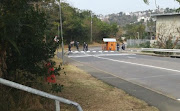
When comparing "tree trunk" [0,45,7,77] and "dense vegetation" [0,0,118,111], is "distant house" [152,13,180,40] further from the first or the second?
"tree trunk" [0,45,7,77]

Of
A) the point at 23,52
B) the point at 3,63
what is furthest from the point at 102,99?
the point at 3,63

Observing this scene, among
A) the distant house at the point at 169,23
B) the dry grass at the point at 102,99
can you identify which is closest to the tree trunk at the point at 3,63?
the dry grass at the point at 102,99

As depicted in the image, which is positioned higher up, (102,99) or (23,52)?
(23,52)

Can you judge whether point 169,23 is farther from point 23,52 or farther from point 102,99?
point 23,52

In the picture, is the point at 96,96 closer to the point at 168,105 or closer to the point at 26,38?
the point at 168,105

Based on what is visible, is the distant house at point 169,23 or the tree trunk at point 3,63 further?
the distant house at point 169,23

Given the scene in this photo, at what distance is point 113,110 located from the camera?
605 cm

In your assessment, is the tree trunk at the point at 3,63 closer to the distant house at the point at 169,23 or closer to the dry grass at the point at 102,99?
the dry grass at the point at 102,99

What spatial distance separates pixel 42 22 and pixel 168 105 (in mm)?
3988

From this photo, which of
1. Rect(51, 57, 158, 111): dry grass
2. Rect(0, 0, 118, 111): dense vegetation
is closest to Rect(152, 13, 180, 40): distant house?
Rect(51, 57, 158, 111): dry grass

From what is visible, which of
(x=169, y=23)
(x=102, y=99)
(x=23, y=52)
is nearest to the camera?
(x=23, y=52)

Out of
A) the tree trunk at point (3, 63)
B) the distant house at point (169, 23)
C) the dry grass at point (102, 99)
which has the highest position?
the distant house at point (169, 23)

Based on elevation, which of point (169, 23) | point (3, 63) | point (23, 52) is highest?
point (169, 23)

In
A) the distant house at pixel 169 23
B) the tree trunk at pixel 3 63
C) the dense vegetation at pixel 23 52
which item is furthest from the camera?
the distant house at pixel 169 23
